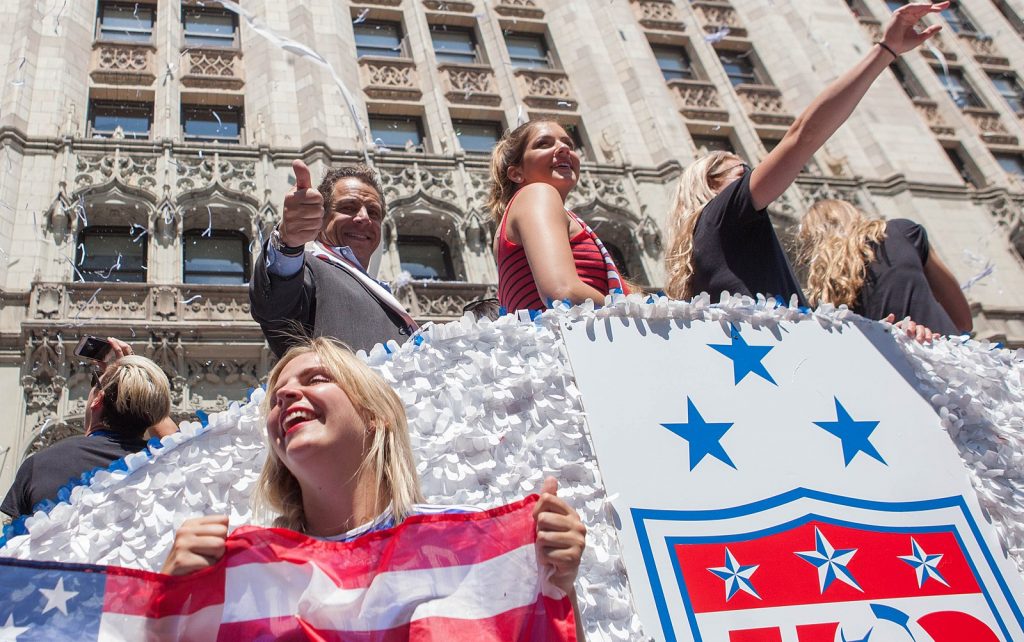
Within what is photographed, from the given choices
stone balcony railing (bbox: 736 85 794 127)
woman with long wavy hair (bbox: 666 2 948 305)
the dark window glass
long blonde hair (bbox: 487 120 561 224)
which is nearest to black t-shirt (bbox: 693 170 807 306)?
woman with long wavy hair (bbox: 666 2 948 305)

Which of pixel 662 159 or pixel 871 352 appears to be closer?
pixel 871 352

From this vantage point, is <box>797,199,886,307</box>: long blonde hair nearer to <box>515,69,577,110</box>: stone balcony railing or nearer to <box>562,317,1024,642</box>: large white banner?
<box>562,317,1024,642</box>: large white banner

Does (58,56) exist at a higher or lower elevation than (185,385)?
higher

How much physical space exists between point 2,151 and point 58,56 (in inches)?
116

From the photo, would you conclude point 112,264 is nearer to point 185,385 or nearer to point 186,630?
point 185,385

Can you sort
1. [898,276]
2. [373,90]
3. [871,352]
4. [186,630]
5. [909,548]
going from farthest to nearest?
[373,90], [898,276], [871,352], [909,548], [186,630]

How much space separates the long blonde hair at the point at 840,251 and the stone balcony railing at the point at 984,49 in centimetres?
2601

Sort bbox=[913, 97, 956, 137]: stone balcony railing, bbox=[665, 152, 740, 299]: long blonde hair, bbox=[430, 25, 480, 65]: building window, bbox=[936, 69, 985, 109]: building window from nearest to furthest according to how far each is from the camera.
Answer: bbox=[665, 152, 740, 299]: long blonde hair, bbox=[430, 25, 480, 65]: building window, bbox=[913, 97, 956, 137]: stone balcony railing, bbox=[936, 69, 985, 109]: building window

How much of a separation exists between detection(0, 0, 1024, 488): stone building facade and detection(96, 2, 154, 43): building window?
0.07 m

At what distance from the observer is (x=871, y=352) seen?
308 centimetres

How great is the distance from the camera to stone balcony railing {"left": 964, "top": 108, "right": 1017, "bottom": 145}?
23.1 metres

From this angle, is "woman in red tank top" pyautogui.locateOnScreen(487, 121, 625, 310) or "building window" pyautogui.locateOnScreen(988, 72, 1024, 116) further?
"building window" pyautogui.locateOnScreen(988, 72, 1024, 116)

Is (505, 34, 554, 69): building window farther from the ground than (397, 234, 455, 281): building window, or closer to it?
farther from the ground

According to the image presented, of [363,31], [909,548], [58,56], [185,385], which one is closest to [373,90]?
[363,31]
